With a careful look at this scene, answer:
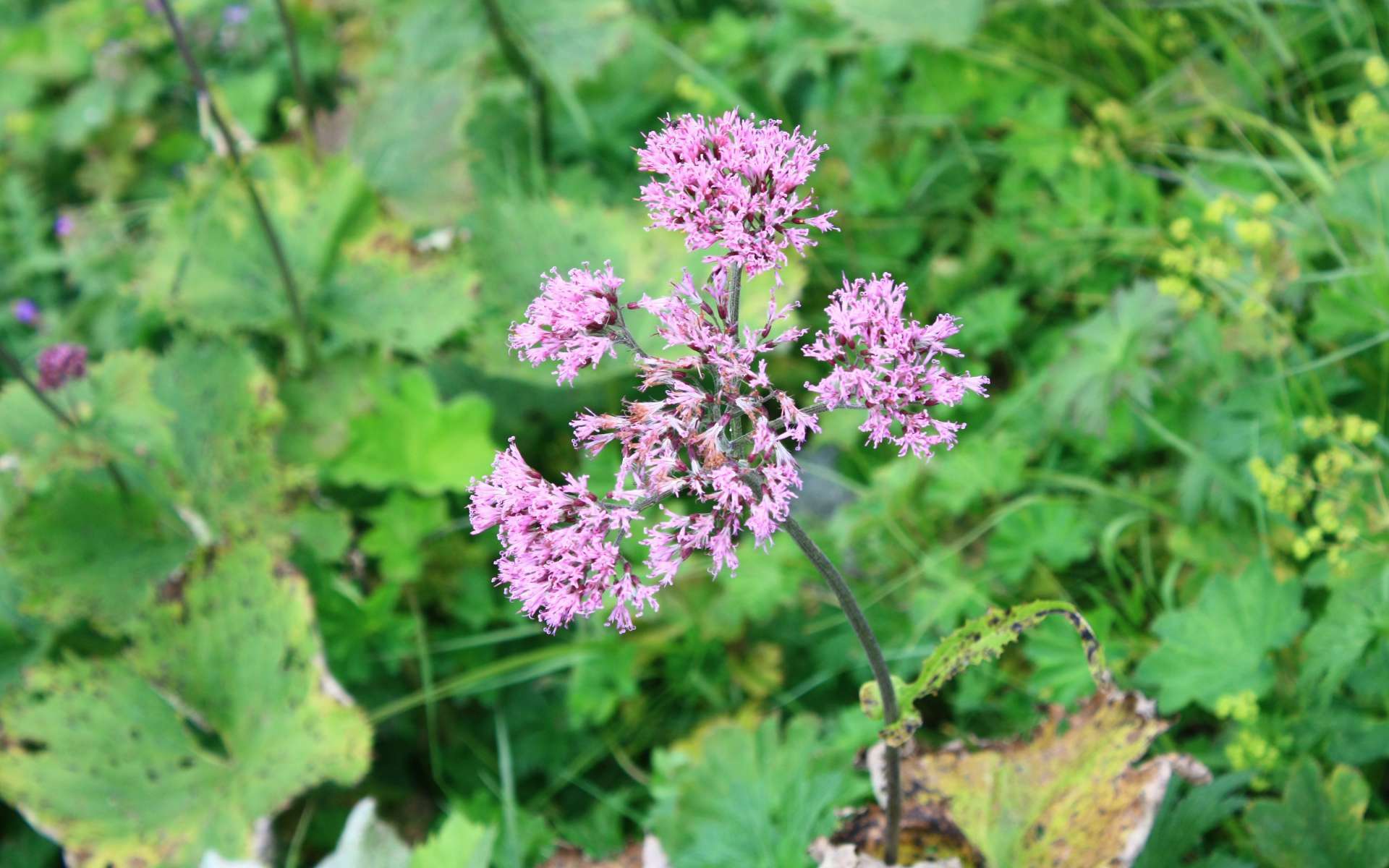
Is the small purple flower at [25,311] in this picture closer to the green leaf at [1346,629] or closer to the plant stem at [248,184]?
the plant stem at [248,184]

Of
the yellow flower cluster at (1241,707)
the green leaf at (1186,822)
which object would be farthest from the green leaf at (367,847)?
the yellow flower cluster at (1241,707)

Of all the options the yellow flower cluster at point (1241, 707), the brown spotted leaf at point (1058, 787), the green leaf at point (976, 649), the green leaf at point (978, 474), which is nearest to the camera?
the green leaf at point (976, 649)

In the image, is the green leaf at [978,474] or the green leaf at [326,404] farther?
the green leaf at [326,404]

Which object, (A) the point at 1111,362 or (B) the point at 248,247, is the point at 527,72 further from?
(A) the point at 1111,362

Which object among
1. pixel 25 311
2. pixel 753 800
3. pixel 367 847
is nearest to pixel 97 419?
pixel 367 847

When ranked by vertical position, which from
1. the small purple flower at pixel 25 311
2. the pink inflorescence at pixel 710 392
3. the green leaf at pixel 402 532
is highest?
the pink inflorescence at pixel 710 392

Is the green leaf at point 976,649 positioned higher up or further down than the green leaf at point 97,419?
higher up
